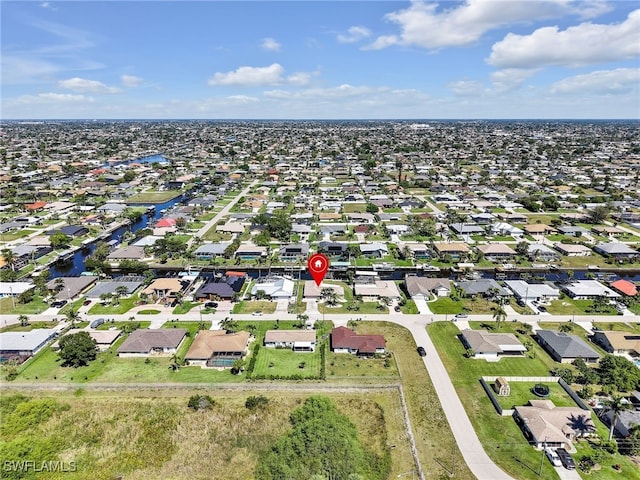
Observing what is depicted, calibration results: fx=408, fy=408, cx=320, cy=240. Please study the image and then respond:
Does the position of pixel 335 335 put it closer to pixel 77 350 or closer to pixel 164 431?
pixel 164 431

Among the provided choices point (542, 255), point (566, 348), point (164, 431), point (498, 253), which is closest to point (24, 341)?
point (164, 431)

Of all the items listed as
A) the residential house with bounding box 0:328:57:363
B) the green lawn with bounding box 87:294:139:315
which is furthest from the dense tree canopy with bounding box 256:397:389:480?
the green lawn with bounding box 87:294:139:315

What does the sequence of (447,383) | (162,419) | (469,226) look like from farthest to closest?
(469,226), (447,383), (162,419)

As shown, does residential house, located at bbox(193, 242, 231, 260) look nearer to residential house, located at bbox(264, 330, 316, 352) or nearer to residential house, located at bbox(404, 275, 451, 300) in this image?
residential house, located at bbox(264, 330, 316, 352)

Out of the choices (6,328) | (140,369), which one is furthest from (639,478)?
(6,328)

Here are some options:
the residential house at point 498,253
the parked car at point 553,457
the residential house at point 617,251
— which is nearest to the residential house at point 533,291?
the residential house at point 498,253

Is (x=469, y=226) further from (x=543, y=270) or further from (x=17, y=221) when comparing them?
(x=17, y=221)

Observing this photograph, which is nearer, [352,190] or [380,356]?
[380,356]
